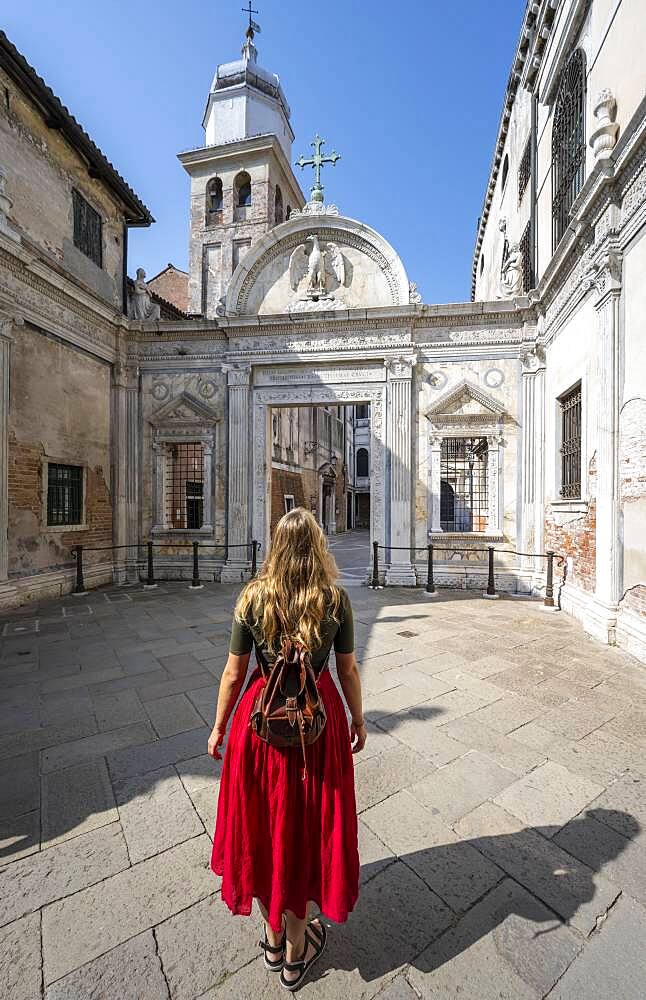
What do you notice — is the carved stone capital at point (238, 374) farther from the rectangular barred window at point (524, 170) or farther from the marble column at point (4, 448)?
the rectangular barred window at point (524, 170)

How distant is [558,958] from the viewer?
69.7 inches

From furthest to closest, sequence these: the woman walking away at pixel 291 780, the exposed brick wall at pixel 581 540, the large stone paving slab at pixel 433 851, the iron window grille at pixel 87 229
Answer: the iron window grille at pixel 87 229, the exposed brick wall at pixel 581 540, the large stone paving slab at pixel 433 851, the woman walking away at pixel 291 780

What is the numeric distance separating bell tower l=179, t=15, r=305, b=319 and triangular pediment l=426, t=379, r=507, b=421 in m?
13.4

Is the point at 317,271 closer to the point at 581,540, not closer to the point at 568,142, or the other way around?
the point at 568,142

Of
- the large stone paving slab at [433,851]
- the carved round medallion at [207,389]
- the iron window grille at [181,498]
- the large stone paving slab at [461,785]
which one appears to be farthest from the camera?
the iron window grille at [181,498]

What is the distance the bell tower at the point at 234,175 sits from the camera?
62.2ft

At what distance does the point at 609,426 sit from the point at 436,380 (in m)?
4.55

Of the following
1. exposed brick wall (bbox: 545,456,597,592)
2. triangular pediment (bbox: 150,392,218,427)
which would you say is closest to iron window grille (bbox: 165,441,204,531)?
triangular pediment (bbox: 150,392,218,427)

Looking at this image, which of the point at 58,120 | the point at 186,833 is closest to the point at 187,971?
the point at 186,833

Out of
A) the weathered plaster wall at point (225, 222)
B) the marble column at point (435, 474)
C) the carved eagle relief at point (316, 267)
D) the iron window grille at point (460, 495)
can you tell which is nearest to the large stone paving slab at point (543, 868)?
the marble column at point (435, 474)

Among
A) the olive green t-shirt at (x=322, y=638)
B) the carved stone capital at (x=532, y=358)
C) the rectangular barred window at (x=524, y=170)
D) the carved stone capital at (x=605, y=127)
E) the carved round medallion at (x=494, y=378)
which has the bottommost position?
the olive green t-shirt at (x=322, y=638)

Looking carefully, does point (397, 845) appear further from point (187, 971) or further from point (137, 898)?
point (137, 898)

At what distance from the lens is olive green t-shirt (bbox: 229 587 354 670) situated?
5.43 feet

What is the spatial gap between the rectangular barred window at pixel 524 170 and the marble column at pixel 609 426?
5884 millimetres
